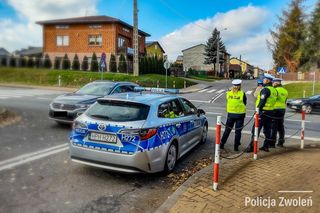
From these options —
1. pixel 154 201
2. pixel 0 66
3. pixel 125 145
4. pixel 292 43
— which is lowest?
pixel 154 201

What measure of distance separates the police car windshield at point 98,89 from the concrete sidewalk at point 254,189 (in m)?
5.68

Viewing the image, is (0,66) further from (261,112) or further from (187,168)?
(261,112)

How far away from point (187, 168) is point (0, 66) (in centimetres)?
428

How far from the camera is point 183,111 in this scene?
24.0ft

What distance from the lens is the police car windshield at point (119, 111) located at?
571 centimetres

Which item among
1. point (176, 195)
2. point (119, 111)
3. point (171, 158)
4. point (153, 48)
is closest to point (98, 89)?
point (119, 111)

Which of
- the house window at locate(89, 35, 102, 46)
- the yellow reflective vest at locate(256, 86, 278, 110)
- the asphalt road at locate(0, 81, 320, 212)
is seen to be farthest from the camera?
the house window at locate(89, 35, 102, 46)

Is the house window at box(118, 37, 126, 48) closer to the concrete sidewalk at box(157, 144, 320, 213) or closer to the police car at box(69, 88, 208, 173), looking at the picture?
the police car at box(69, 88, 208, 173)

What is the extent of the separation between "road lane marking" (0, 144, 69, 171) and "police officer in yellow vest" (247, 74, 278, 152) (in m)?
4.47

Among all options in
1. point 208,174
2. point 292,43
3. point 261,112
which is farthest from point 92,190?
point 292,43

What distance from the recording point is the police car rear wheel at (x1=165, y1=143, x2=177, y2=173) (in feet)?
19.9

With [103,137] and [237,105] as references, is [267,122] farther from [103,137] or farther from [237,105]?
[103,137]

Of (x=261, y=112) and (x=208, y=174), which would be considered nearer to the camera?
(x=208, y=174)

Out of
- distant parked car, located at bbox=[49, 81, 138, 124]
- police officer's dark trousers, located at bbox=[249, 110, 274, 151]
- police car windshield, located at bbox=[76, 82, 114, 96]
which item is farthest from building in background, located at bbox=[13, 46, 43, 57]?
police officer's dark trousers, located at bbox=[249, 110, 274, 151]
